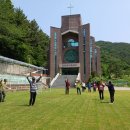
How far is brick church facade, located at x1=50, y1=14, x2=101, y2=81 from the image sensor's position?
8981cm

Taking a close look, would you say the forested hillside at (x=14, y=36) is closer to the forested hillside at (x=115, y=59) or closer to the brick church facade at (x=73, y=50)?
the brick church facade at (x=73, y=50)

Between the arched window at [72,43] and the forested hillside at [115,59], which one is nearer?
the arched window at [72,43]

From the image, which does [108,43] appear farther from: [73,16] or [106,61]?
[73,16]

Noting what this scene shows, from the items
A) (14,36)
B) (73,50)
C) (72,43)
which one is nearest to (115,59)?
(72,43)

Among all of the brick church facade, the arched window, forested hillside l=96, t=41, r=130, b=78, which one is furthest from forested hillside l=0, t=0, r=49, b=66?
forested hillside l=96, t=41, r=130, b=78

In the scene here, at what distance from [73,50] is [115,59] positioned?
130 feet

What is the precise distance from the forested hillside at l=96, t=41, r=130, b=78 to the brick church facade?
69.9 ft

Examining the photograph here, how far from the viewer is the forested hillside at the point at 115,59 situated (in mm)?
117625

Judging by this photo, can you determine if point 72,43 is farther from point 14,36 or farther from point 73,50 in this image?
point 14,36

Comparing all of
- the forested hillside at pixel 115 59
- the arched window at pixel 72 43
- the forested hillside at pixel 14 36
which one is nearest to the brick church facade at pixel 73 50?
the arched window at pixel 72 43

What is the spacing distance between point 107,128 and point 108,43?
544 feet

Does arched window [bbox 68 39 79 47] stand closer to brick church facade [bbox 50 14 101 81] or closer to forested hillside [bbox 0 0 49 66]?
brick church facade [bbox 50 14 101 81]

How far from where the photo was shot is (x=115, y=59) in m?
129

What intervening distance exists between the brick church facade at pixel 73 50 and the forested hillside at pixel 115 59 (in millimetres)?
21295
